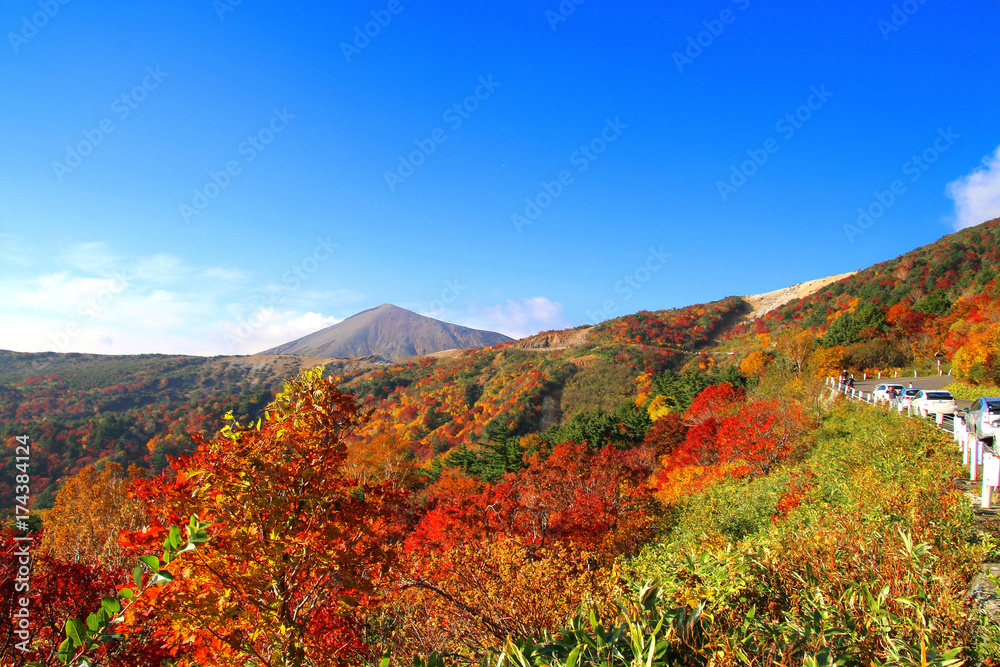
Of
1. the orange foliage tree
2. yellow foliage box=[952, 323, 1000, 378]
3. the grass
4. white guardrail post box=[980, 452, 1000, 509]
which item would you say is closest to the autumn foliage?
white guardrail post box=[980, 452, 1000, 509]

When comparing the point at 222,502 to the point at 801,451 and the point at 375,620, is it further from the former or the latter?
the point at 801,451

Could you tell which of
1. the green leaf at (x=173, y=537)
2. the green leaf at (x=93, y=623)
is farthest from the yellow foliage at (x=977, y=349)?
the green leaf at (x=93, y=623)

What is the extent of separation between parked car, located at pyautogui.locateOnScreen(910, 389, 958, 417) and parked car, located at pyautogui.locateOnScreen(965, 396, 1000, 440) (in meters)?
3.17

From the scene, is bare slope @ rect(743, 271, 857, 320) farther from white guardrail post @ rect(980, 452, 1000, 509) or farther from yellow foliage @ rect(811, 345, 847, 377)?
white guardrail post @ rect(980, 452, 1000, 509)

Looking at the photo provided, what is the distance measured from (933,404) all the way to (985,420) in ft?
17.0

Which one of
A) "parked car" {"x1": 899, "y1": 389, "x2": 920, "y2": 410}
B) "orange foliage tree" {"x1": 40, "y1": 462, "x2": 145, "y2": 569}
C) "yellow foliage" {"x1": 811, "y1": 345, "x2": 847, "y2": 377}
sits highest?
"yellow foliage" {"x1": 811, "y1": 345, "x2": 847, "y2": 377}

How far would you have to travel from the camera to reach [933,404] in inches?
576

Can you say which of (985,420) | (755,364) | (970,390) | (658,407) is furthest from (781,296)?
(985,420)

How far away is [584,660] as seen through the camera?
9.71 ft

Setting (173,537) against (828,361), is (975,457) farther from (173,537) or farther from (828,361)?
(828,361)

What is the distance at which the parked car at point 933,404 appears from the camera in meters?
14.0

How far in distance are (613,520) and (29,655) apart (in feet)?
46.3

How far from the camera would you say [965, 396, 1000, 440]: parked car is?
1001 cm

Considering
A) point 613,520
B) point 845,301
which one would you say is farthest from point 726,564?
point 845,301
